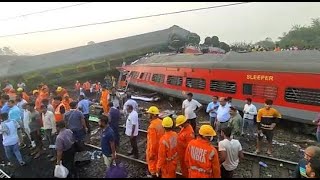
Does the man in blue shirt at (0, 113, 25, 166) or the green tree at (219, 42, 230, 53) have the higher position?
the green tree at (219, 42, 230, 53)

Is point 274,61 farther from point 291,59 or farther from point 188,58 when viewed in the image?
point 188,58

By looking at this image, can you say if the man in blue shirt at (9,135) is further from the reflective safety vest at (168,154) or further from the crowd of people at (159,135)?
the reflective safety vest at (168,154)

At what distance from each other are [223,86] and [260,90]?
1.80m

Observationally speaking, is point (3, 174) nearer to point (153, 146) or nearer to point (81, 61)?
point (153, 146)

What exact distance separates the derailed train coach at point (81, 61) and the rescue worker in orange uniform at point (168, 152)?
22575 millimetres

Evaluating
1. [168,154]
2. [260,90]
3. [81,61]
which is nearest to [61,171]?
[168,154]

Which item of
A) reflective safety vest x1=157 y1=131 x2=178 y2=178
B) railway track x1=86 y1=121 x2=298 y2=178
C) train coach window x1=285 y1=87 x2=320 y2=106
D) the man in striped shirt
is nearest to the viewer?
reflective safety vest x1=157 y1=131 x2=178 y2=178

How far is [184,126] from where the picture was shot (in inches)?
264

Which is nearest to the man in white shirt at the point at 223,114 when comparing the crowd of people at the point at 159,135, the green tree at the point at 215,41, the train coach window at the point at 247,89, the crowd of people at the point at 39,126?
the crowd of people at the point at 159,135

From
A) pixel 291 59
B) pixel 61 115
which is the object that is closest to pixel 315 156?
pixel 61 115

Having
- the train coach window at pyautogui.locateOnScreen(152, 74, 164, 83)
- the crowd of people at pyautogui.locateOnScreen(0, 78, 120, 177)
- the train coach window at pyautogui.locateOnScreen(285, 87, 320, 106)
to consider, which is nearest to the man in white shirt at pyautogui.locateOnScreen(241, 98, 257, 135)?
the train coach window at pyautogui.locateOnScreen(285, 87, 320, 106)

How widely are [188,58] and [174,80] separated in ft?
4.73

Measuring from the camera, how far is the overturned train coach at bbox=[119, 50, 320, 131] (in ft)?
36.1

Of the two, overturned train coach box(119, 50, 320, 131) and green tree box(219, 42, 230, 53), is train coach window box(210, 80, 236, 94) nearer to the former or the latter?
overturned train coach box(119, 50, 320, 131)
